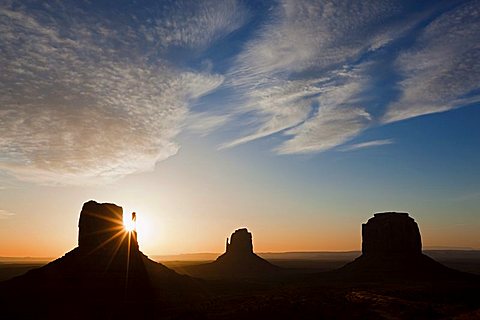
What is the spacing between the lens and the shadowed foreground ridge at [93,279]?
4072 cm

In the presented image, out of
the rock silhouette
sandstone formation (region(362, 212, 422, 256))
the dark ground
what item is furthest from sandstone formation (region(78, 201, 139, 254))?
the rock silhouette

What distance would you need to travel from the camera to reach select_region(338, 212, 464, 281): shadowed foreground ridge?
259ft

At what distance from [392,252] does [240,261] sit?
7393cm

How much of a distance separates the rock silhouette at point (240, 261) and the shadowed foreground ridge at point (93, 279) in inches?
3640

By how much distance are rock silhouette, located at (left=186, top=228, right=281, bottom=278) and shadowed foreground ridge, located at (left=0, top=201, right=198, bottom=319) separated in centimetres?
9245

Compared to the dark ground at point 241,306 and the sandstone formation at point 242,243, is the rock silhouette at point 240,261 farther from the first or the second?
the dark ground at point 241,306

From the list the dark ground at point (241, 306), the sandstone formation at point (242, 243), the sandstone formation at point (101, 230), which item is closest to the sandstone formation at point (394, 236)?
the dark ground at point (241, 306)

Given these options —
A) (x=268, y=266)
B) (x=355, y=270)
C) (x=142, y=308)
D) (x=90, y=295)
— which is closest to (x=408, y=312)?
(x=142, y=308)

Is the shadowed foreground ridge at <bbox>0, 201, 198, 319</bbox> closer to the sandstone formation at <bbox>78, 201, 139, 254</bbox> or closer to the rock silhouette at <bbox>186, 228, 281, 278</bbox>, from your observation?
the sandstone formation at <bbox>78, 201, 139, 254</bbox>

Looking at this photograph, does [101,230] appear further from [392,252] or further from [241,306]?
[392,252]

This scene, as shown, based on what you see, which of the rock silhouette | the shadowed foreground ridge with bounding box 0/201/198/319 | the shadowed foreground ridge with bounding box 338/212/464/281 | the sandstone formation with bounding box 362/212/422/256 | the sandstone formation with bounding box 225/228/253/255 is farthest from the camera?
the sandstone formation with bounding box 225/228/253/255

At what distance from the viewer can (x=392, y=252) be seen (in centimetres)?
8619

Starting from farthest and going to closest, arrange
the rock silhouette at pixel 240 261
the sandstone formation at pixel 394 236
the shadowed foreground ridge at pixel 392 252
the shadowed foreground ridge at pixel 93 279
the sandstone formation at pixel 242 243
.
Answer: the sandstone formation at pixel 242 243 < the rock silhouette at pixel 240 261 < the sandstone formation at pixel 394 236 < the shadowed foreground ridge at pixel 392 252 < the shadowed foreground ridge at pixel 93 279

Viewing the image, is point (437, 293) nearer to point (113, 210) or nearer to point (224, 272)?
point (113, 210)
